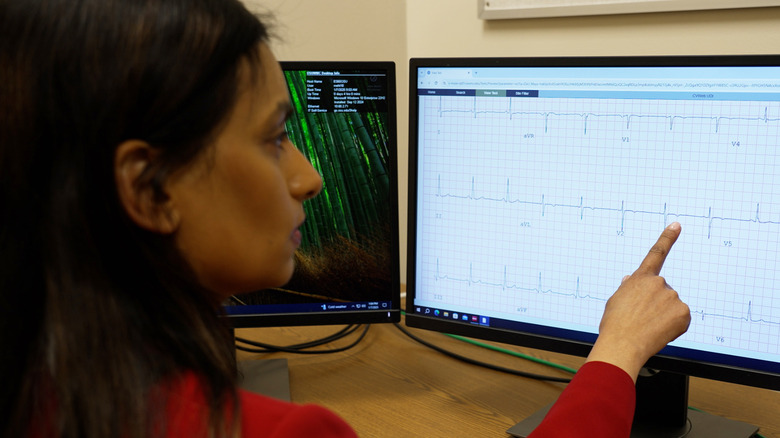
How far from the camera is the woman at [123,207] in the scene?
0.49 m

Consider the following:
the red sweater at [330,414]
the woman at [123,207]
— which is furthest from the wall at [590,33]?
the woman at [123,207]

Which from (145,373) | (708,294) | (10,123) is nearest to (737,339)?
(708,294)

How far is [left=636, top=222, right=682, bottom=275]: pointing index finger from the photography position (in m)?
0.75

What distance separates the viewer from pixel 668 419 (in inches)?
34.0

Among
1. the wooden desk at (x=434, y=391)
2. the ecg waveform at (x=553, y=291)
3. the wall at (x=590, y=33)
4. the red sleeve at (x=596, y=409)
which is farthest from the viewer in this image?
the wall at (x=590, y=33)

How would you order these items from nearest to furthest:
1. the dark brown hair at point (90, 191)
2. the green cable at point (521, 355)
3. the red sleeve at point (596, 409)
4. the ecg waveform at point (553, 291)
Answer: the dark brown hair at point (90, 191), the red sleeve at point (596, 409), the ecg waveform at point (553, 291), the green cable at point (521, 355)

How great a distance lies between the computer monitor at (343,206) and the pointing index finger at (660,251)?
0.34m

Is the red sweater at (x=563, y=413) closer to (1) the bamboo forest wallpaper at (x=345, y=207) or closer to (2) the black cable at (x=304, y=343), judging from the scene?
(1) the bamboo forest wallpaper at (x=345, y=207)

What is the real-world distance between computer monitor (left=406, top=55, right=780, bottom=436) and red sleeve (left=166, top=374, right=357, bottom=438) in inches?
15.9

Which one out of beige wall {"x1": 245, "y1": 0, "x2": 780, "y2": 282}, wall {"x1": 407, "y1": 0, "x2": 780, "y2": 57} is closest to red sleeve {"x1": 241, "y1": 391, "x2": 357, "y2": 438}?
beige wall {"x1": 245, "y1": 0, "x2": 780, "y2": 282}

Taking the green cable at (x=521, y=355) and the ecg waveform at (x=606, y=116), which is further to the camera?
the green cable at (x=521, y=355)

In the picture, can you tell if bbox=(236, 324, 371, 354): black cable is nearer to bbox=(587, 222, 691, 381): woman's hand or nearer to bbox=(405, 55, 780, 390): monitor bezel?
bbox=(405, 55, 780, 390): monitor bezel

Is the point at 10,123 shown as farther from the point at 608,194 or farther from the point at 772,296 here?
the point at 772,296

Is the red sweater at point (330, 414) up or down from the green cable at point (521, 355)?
up
